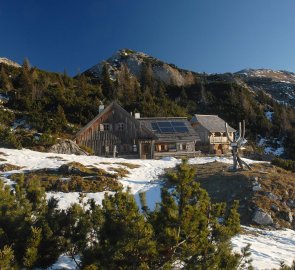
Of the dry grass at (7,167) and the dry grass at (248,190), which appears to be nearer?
the dry grass at (248,190)

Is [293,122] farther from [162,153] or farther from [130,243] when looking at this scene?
Result: [130,243]

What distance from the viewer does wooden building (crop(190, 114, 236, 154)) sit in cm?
5309

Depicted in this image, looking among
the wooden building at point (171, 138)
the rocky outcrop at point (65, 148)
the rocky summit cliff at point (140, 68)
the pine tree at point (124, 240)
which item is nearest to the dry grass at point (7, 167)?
the rocky outcrop at point (65, 148)

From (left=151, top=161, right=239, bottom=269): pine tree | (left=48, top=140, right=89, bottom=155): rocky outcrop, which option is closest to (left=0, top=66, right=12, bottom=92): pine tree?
(left=48, top=140, right=89, bottom=155): rocky outcrop

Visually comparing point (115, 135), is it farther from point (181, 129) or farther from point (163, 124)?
point (181, 129)

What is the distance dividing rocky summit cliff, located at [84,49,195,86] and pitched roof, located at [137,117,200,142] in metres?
42.1

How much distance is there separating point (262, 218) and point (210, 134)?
3675 cm

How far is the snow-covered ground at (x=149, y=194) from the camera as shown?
11.9 meters

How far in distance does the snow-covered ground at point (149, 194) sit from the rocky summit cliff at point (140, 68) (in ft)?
196

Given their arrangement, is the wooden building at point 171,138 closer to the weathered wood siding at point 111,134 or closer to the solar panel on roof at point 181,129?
the solar panel on roof at point 181,129

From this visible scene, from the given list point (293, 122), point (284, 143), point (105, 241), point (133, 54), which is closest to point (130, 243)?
point (105, 241)

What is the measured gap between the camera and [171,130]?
4478 centimetres

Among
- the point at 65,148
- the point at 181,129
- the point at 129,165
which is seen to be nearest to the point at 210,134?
the point at 181,129

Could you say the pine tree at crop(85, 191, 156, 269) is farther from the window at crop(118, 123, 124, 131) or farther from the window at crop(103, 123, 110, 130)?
the window at crop(118, 123, 124, 131)
